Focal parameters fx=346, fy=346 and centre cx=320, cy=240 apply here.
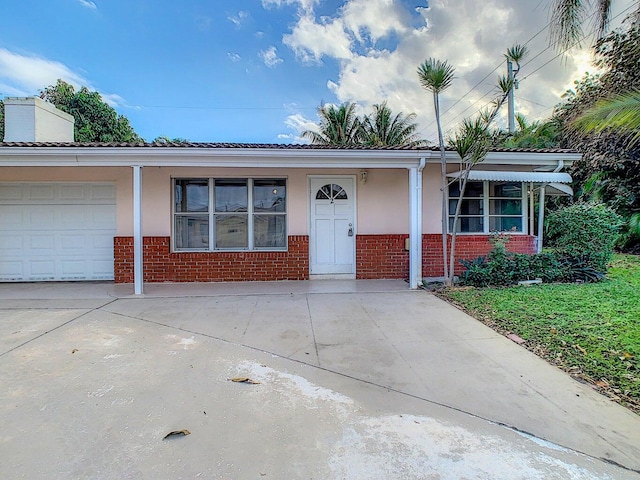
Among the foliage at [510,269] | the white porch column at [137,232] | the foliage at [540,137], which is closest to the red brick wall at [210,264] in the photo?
the white porch column at [137,232]

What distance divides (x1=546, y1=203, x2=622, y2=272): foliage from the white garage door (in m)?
10.6

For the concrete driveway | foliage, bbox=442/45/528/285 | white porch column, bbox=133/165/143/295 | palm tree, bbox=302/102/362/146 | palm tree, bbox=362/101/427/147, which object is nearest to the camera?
the concrete driveway

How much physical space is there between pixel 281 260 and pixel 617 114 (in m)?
6.37

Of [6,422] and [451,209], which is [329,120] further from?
[6,422]

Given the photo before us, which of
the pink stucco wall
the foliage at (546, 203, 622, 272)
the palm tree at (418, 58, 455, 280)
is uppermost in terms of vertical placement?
the palm tree at (418, 58, 455, 280)

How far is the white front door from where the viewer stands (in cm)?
835

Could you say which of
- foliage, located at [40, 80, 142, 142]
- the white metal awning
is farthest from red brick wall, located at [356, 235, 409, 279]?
foliage, located at [40, 80, 142, 142]

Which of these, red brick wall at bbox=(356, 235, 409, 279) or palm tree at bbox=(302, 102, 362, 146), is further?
palm tree at bbox=(302, 102, 362, 146)

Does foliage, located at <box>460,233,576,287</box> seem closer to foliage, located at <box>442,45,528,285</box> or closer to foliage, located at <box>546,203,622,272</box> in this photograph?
foliage, located at <box>546,203,622,272</box>

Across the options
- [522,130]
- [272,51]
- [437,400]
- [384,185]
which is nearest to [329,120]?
[272,51]

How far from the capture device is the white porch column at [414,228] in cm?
733

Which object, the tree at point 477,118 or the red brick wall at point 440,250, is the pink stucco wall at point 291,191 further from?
the tree at point 477,118

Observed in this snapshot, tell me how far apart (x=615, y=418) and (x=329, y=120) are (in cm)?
2004

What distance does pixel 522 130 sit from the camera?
54.2ft
